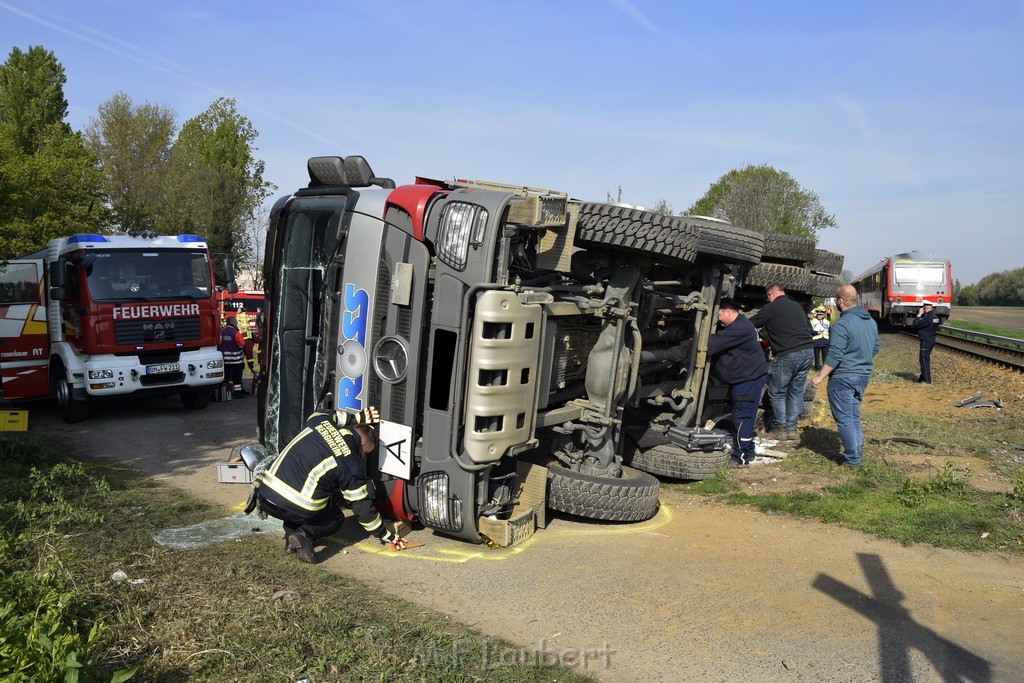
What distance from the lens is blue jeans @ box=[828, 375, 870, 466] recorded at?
7.09 m

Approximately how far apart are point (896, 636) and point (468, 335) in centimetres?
286

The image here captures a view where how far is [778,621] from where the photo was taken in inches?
171

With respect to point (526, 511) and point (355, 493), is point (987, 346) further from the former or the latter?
point (355, 493)

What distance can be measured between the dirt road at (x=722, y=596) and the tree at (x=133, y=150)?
80.5 feet

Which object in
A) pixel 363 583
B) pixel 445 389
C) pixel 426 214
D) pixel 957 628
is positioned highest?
pixel 426 214

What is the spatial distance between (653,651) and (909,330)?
31447mm

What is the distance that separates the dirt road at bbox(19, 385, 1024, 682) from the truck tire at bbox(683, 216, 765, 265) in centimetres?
220

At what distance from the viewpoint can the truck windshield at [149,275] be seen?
404 inches

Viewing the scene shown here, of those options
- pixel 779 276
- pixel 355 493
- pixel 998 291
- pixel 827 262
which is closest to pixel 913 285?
pixel 827 262

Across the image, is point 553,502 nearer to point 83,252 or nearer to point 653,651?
point 653,651

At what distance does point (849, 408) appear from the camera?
7133 mm

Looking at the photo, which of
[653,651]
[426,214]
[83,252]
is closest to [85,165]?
[83,252]

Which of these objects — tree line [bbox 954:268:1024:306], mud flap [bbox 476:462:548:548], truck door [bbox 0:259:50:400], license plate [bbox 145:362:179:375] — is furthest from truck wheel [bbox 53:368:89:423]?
tree line [bbox 954:268:1024:306]

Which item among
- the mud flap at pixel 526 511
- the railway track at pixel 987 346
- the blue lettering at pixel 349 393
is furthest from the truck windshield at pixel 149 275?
the railway track at pixel 987 346
